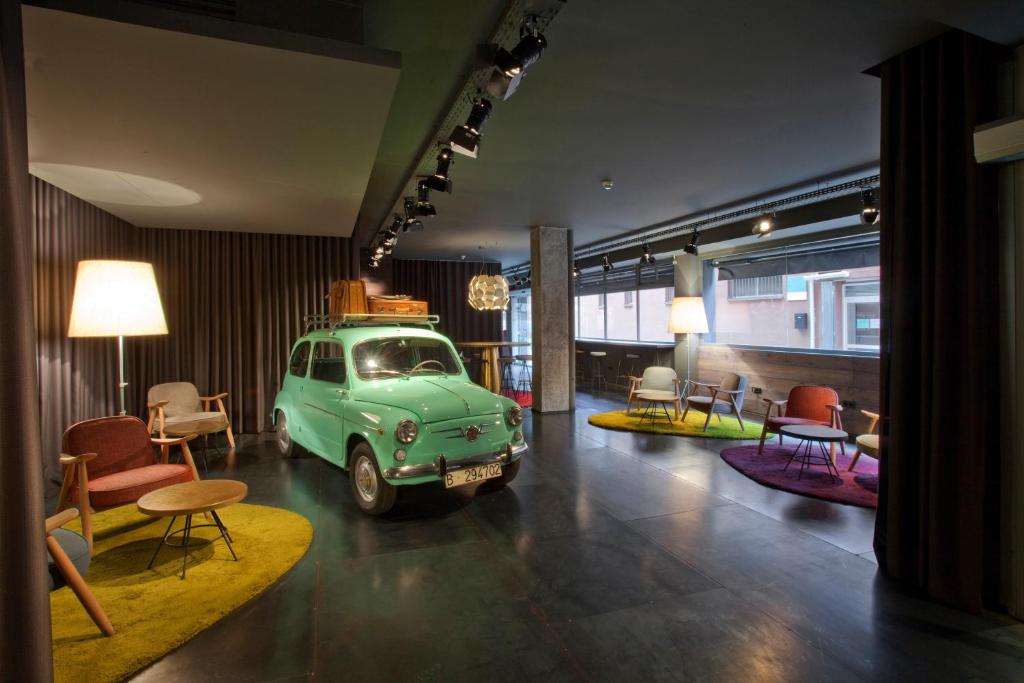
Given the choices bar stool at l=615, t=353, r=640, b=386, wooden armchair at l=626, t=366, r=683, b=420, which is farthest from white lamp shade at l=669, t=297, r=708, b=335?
bar stool at l=615, t=353, r=640, b=386

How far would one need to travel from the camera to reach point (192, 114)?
3008 millimetres

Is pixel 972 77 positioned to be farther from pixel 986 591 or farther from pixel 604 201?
pixel 604 201

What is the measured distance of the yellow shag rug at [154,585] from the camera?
2152 mm

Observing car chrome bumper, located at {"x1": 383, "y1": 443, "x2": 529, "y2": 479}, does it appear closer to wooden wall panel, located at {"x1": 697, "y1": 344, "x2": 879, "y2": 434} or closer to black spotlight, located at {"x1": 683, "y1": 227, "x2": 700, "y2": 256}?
black spotlight, located at {"x1": 683, "y1": 227, "x2": 700, "y2": 256}

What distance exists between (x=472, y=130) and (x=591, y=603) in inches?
117

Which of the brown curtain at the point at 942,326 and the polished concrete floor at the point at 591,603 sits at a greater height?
the brown curtain at the point at 942,326

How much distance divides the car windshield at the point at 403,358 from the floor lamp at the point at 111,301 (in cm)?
153

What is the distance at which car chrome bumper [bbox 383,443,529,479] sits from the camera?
3438mm

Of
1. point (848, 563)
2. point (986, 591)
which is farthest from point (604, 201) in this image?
point (986, 591)

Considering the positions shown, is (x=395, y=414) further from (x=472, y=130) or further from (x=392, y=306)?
(x=392, y=306)

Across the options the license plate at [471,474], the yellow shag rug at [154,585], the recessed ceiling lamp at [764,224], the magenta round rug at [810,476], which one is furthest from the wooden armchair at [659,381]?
the yellow shag rug at [154,585]

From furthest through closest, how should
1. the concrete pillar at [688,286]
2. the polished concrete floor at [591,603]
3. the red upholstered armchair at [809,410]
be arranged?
the concrete pillar at [688,286] < the red upholstered armchair at [809,410] < the polished concrete floor at [591,603]

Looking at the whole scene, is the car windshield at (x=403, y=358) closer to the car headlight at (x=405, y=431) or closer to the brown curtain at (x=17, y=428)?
the car headlight at (x=405, y=431)

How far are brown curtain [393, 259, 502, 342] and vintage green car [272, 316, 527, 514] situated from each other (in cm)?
797
